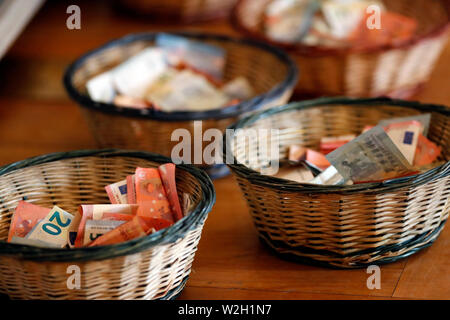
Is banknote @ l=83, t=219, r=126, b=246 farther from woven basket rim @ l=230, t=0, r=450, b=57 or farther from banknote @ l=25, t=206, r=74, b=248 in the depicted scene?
woven basket rim @ l=230, t=0, r=450, b=57

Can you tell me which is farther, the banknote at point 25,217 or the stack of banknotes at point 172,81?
the stack of banknotes at point 172,81

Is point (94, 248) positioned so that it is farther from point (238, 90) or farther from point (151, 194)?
point (238, 90)

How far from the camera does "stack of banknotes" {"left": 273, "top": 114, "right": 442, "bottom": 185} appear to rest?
1356mm

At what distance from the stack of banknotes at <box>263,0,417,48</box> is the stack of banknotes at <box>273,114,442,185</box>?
0.76 metres

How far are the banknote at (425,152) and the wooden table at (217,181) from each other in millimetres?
157

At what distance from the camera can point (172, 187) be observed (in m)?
1.29

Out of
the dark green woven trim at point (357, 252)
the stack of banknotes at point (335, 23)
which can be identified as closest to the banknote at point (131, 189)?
the dark green woven trim at point (357, 252)

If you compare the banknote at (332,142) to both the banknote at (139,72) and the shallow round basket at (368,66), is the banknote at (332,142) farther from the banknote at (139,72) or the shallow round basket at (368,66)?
the banknote at (139,72)

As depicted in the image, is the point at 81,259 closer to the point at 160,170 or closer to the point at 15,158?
the point at 160,170

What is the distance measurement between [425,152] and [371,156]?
180 millimetres

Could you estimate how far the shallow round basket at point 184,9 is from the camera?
2863mm

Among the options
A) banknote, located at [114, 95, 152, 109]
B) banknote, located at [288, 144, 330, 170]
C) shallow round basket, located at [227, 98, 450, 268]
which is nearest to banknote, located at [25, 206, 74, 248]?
shallow round basket, located at [227, 98, 450, 268]

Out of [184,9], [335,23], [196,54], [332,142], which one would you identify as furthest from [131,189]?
[184,9]

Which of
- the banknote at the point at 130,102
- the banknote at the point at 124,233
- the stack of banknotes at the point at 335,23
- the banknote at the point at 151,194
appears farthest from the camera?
the stack of banknotes at the point at 335,23
